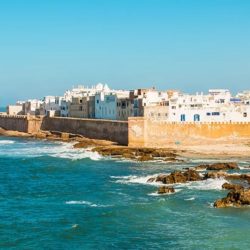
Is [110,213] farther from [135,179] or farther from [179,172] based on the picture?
[179,172]

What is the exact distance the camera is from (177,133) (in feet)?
162

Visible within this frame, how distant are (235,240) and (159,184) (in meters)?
11.0

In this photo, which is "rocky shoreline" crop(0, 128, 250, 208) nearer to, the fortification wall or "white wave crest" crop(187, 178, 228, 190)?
"white wave crest" crop(187, 178, 228, 190)

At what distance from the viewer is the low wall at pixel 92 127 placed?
51.0 m

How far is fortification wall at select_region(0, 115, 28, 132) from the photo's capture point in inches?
2783

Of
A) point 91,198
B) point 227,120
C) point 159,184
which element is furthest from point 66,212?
point 227,120

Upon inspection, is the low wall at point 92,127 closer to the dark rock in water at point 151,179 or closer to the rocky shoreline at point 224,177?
the rocky shoreline at point 224,177

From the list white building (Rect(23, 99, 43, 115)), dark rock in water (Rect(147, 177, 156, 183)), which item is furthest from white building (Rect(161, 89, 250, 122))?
white building (Rect(23, 99, 43, 115))

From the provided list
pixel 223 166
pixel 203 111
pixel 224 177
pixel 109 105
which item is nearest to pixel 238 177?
pixel 224 177

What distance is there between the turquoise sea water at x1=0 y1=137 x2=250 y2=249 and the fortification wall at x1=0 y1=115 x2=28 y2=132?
33.7 metres

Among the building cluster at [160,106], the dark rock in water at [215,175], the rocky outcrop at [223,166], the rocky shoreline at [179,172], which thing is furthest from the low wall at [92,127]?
the dark rock in water at [215,175]

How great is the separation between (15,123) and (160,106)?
2758cm

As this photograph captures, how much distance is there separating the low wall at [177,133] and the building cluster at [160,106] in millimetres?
2903

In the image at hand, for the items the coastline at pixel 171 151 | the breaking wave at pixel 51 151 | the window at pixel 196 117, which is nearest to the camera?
the coastline at pixel 171 151
